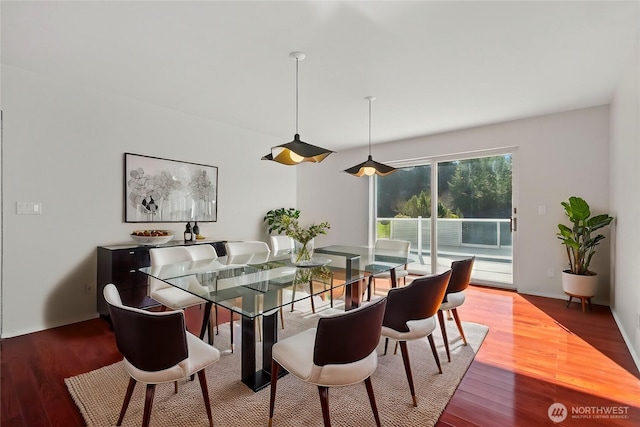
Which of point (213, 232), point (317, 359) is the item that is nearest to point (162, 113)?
point (213, 232)

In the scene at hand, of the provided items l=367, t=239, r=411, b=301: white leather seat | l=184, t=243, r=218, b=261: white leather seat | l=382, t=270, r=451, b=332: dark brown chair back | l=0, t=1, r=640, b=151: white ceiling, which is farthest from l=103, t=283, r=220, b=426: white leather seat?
l=367, t=239, r=411, b=301: white leather seat

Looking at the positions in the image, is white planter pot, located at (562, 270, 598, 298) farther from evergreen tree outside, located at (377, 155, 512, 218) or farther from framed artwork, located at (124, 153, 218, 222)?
framed artwork, located at (124, 153, 218, 222)

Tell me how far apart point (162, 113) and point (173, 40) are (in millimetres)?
1838

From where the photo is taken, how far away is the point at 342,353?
1.42 metres

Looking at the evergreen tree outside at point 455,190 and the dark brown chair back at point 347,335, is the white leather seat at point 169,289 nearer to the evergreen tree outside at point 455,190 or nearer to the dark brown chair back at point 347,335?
the dark brown chair back at point 347,335

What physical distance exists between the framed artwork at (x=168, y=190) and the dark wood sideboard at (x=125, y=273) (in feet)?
1.89

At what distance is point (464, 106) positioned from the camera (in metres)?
3.80

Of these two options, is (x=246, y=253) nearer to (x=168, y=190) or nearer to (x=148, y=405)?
(x=168, y=190)

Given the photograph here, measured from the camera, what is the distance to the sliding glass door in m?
4.64

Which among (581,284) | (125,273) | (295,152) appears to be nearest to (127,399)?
(295,152)

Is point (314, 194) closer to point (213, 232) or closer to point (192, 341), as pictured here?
point (213, 232)

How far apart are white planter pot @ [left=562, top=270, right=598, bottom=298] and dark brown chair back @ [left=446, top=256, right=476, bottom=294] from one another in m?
2.06

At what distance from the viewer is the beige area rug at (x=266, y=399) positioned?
5.62 feet

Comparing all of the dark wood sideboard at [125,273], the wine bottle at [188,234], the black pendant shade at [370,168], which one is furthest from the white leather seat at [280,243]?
the dark wood sideboard at [125,273]
